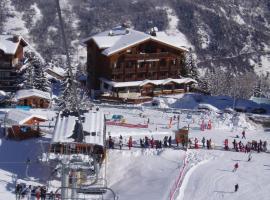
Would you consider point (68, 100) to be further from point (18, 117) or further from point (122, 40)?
point (122, 40)

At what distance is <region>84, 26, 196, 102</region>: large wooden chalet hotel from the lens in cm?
6456

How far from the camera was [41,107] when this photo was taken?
185ft

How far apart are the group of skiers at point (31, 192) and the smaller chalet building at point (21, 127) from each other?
363 inches

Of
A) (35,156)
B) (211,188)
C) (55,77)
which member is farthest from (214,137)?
(55,77)

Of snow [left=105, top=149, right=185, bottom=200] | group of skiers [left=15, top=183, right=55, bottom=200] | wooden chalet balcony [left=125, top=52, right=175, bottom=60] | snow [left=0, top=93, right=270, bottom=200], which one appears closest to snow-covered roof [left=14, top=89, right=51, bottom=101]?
snow [left=0, top=93, right=270, bottom=200]

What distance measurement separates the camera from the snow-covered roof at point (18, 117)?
44.1 meters

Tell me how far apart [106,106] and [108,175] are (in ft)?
57.4

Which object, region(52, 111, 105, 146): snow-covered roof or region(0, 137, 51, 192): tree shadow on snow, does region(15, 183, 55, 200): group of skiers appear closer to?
region(0, 137, 51, 192): tree shadow on snow

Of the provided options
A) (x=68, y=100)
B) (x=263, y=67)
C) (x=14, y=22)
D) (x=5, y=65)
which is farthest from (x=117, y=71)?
(x=263, y=67)

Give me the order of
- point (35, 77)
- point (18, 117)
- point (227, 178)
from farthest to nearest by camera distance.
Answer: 1. point (35, 77)
2. point (18, 117)
3. point (227, 178)

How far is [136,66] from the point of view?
214ft

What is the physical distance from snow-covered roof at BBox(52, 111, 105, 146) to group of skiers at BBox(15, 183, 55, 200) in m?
4.33

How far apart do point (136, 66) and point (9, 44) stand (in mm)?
13485

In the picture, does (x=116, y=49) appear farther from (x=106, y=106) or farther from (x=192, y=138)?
(x=192, y=138)
